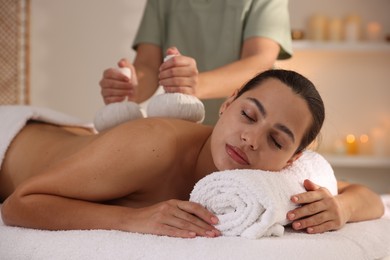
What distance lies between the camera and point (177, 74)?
1.95 m

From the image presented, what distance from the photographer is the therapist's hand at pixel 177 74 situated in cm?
193

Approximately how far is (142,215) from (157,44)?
1532 mm

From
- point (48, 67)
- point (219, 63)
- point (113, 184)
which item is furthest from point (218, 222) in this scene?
point (48, 67)

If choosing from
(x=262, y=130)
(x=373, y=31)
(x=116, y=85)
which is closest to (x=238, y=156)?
(x=262, y=130)

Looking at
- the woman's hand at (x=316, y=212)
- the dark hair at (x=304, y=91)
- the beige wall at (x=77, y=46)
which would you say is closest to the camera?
the woman's hand at (x=316, y=212)

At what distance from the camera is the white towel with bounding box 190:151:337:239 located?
1316 millimetres

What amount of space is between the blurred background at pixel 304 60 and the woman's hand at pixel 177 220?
9.79ft

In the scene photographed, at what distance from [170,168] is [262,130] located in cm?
29

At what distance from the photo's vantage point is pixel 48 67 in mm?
4445

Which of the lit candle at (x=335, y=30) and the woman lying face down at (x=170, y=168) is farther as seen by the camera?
the lit candle at (x=335, y=30)

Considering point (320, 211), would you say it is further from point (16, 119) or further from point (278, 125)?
point (16, 119)

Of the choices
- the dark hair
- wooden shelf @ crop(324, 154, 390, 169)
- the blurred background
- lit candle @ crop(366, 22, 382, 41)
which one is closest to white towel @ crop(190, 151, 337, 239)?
the dark hair

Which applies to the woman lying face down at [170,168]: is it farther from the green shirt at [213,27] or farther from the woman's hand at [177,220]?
the green shirt at [213,27]

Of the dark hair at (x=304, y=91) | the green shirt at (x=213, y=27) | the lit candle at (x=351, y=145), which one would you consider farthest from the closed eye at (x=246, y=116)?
the lit candle at (x=351, y=145)
